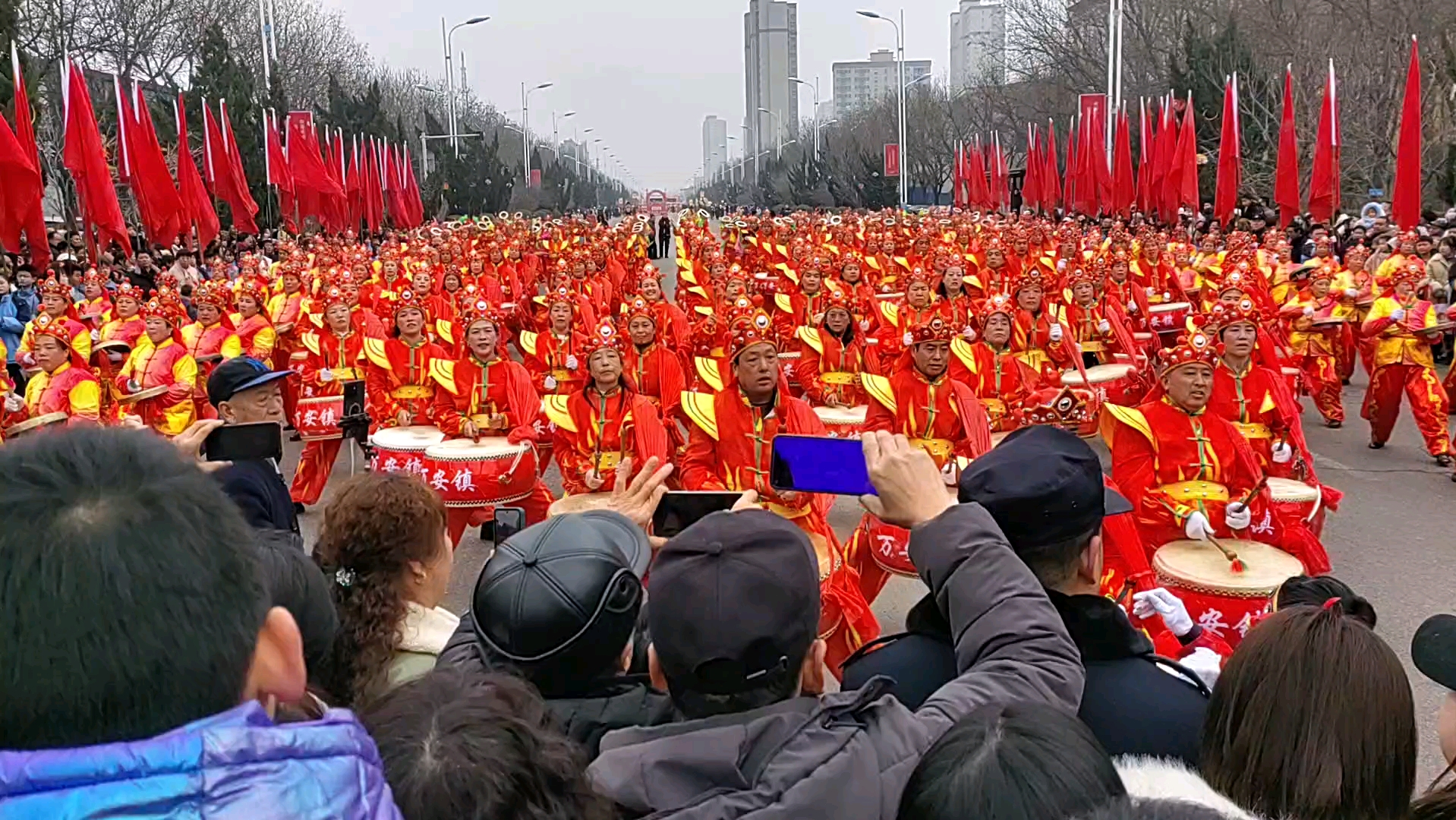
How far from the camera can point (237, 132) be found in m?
28.7

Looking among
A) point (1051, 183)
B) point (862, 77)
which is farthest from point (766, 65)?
point (1051, 183)

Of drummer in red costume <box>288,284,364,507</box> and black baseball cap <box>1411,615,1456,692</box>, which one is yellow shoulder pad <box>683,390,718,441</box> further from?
drummer in red costume <box>288,284,364,507</box>

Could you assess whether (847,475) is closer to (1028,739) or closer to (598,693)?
(598,693)

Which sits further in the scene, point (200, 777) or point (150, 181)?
point (150, 181)

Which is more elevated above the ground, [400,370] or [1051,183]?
[1051,183]

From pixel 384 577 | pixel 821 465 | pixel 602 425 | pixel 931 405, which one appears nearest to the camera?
pixel 821 465

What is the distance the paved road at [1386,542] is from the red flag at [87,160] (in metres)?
3.99

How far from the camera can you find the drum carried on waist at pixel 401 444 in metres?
6.64

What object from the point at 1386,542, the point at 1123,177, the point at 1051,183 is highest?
the point at 1051,183

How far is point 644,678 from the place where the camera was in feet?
7.07

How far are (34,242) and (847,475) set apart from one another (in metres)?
10.5

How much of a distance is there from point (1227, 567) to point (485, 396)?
4.53m

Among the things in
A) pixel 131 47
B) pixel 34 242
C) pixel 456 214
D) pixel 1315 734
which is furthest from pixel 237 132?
pixel 1315 734

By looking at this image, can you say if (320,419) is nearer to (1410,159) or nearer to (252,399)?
(252,399)
